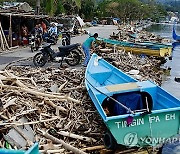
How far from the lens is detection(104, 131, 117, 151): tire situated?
8488 mm

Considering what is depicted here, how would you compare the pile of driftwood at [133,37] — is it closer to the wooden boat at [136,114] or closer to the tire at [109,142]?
the wooden boat at [136,114]

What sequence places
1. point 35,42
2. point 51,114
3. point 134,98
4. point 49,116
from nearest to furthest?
point 134,98 → point 49,116 → point 51,114 → point 35,42

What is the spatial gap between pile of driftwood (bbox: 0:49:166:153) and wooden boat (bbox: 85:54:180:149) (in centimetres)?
63

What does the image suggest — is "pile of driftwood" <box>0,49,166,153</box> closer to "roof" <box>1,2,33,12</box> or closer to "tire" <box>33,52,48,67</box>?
"tire" <box>33,52,48,67</box>

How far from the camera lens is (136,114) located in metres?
8.32

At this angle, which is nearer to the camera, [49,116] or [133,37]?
[49,116]

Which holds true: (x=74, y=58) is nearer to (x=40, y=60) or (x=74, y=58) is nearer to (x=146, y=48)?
(x=40, y=60)

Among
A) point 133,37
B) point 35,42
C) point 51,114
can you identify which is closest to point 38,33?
point 35,42

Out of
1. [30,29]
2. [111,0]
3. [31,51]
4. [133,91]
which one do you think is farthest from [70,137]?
[111,0]

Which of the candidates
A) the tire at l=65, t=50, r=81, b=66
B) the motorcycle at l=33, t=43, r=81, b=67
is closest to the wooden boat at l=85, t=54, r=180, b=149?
the motorcycle at l=33, t=43, r=81, b=67

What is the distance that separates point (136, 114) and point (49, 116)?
8.55 feet

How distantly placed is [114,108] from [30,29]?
1836 cm

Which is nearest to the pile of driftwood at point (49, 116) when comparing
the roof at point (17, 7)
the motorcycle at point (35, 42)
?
the motorcycle at point (35, 42)

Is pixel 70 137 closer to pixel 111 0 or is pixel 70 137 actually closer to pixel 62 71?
pixel 62 71
